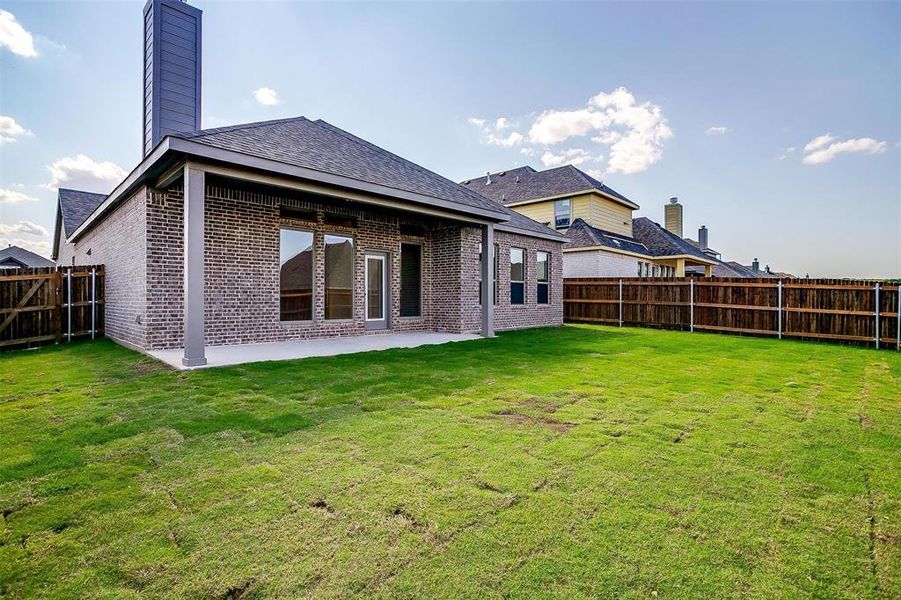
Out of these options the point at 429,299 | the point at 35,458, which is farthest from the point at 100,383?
the point at 429,299

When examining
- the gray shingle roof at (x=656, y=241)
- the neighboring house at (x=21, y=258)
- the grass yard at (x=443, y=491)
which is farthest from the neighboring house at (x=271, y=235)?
the neighboring house at (x=21, y=258)

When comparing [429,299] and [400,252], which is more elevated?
[400,252]

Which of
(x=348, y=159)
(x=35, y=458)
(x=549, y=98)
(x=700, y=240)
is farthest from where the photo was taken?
(x=700, y=240)

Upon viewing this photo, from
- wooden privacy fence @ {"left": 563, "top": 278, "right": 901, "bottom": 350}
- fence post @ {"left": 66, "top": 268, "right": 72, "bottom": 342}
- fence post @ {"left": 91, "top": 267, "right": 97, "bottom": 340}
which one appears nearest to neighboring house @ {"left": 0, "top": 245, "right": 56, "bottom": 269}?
fence post @ {"left": 91, "top": 267, "right": 97, "bottom": 340}

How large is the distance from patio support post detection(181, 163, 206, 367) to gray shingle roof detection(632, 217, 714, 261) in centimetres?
2196

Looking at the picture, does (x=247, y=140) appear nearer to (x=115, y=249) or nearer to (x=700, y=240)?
(x=115, y=249)

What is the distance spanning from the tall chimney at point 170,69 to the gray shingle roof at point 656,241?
69.8 ft

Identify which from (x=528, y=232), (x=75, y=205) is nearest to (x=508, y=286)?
(x=528, y=232)

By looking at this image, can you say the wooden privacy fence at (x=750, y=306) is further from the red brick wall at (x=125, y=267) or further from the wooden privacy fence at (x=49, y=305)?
the wooden privacy fence at (x=49, y=305)

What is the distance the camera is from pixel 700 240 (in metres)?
38.2

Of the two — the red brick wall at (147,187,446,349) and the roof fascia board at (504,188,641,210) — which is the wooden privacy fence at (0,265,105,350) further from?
the roof fascia board at (504,188,641,210)

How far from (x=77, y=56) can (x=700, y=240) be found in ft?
138

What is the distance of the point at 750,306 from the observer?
41.9 ft

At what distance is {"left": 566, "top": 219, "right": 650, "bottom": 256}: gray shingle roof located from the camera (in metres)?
19.1
